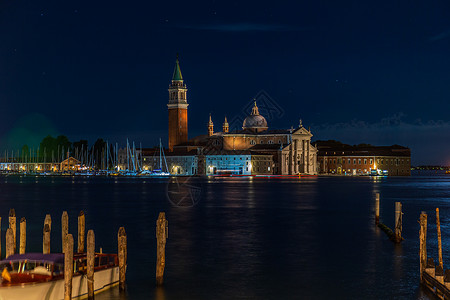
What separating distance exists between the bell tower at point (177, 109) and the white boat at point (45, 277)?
141 metres

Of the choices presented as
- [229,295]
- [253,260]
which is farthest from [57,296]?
[253,260]

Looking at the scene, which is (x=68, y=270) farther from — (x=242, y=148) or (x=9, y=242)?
(x=242, y=148)

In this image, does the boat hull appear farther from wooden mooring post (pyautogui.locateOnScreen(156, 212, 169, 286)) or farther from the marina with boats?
the marina with boats

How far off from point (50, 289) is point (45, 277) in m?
0.51

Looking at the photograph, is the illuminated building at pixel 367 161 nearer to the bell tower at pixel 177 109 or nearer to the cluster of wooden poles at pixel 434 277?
the bell tower at pixel 177 109

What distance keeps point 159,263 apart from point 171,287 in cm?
78

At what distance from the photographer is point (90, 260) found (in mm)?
16609

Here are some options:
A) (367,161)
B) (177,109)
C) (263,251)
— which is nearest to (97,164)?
(177,109)

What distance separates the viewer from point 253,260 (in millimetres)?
23828

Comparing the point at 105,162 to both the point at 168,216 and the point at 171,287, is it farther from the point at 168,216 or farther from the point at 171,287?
the point at 171,287

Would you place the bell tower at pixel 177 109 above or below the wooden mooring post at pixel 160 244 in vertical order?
above

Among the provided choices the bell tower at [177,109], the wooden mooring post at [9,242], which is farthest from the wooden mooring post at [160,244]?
the bell tower at [177,109]

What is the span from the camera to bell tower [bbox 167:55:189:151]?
15962 centimetres

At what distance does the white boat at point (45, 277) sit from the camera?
15594 millimetres
